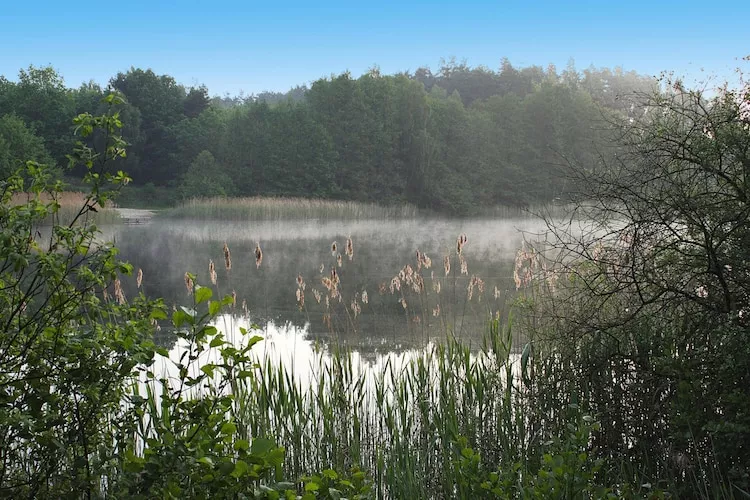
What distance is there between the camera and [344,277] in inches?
550

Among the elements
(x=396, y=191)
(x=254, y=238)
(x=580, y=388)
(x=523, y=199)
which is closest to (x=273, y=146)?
(x=396, y=191)

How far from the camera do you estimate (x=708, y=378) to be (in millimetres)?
3826

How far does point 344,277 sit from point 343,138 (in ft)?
103

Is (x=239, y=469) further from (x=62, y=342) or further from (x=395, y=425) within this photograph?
(x=395, y=425)

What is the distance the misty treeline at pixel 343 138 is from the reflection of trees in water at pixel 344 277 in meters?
15.8

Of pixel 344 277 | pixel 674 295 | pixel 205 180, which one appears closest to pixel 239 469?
pixel 674 295

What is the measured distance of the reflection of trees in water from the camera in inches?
319

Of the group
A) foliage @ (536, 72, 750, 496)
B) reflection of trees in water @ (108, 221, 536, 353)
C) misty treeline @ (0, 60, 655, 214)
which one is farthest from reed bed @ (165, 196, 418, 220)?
foliage @ (536, 72, 750, 496)

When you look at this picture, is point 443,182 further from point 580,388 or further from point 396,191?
point 580,388

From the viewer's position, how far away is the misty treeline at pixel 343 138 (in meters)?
42.1

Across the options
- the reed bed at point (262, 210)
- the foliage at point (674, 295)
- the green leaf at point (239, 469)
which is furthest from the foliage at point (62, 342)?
the reed bed at point (262, 210)

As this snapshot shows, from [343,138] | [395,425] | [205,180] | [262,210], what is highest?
[343,138]

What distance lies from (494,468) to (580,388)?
945 millimetres

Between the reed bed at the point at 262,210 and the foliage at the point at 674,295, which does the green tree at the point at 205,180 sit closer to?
the reed bed at the point at 262,210
